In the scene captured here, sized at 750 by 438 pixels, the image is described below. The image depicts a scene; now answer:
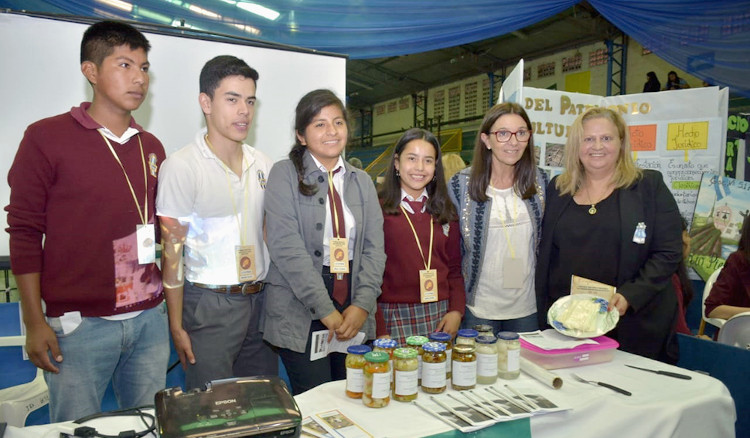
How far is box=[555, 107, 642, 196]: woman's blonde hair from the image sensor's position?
212cm

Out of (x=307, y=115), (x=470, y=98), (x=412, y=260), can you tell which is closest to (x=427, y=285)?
(x=412, y=260)

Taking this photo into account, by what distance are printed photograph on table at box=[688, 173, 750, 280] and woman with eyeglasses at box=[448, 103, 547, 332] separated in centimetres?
252

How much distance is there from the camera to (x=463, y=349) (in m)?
1.41

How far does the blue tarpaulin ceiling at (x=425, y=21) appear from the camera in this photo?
252 cm

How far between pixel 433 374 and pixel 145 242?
1.03m

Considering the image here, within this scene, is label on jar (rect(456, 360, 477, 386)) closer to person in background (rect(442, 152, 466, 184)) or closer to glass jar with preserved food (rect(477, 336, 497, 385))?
glass jar with preserved food (rect(477, 336, 497, 385))

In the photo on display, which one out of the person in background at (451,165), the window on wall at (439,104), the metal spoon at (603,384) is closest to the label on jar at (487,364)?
the metal spoon at (603,384)

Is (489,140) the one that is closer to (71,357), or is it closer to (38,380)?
(71,357)

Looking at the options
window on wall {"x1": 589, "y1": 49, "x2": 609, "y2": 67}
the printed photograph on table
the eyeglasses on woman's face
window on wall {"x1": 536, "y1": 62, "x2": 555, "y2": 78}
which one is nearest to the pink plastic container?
the eyeglasses on woman's face

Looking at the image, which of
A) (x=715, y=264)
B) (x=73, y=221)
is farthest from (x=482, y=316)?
(x=715, y=264)

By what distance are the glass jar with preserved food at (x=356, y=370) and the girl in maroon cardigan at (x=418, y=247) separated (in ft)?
2.25

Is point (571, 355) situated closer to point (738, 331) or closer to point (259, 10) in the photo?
point (738, 331)

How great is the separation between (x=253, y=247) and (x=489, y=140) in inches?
44.4

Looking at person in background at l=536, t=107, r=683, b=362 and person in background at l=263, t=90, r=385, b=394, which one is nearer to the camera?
person in background at l=263, t=90, r=385, b=394
